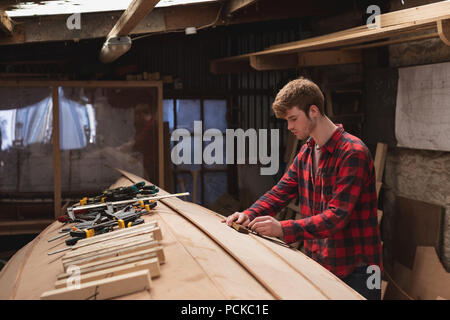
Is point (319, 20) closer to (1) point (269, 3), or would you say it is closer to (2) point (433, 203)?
(1) point (269, 3)

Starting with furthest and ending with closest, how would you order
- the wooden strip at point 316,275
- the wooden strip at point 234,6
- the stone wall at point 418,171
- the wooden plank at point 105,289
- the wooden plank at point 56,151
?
the wooden plank at point 56,151 < the wooden strip at point 234,6 < the stone wall at point 418,171 < the wooden strip at point 316,275 < the wooden plank at point 105,289

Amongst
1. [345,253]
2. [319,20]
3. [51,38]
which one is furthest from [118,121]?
[345,253]

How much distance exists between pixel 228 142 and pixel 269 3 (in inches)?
109

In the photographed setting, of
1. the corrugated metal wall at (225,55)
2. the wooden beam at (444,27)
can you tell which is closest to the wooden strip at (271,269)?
the wooden beam at (444,27)

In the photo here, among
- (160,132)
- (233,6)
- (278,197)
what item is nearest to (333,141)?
(278,197)

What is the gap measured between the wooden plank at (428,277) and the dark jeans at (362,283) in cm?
198

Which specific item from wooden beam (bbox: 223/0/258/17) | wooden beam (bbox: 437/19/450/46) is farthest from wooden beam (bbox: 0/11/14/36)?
wooden beam (bbox: 437/19/450/46)

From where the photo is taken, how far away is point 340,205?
2.38 metres

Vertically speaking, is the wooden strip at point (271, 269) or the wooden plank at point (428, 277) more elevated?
the wooden strip at point (271, 269)

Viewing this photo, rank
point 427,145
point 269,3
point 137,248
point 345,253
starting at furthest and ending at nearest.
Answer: point 269,3
point 427,145
point 345,253
point 137,248

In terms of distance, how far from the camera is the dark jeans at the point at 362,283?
2516 millimetres

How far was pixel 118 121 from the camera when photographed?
6.62 m

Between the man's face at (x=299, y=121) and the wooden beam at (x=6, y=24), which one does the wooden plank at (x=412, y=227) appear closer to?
the man's face at (x=299, y=121)
